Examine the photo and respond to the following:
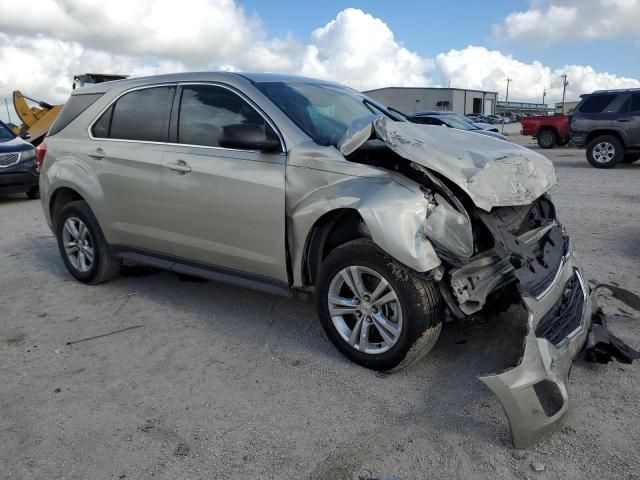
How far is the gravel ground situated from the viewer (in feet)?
8.75

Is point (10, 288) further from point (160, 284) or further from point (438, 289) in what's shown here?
point (438, 289)

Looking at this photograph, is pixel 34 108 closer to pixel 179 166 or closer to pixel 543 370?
pixel 179 166

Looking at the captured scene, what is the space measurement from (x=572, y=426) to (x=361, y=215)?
1.57m

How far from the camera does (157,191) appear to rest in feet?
14.6

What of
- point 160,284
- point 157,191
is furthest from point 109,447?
point 160,284

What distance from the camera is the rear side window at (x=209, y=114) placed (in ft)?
13.2

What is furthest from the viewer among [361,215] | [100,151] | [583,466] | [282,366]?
[100,151]

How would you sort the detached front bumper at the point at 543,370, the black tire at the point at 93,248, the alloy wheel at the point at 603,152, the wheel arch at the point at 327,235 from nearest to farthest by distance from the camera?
the detached front bumper at the point at 543,370 → the wheel arch at the point at 327,235 → the black tire at the point at 93,248 → the alloy wheel at the point at 603,152

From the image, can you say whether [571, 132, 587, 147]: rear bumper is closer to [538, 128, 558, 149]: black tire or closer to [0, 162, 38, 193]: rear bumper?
[538, 128, 558, 149]: black tire

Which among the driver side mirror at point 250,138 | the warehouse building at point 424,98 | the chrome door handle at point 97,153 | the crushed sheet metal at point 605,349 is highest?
the warehouse building at point 424,98

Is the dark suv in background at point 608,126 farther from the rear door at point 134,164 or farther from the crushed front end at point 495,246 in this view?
the rear door at point 134,164

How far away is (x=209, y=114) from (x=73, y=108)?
1934 millimetres

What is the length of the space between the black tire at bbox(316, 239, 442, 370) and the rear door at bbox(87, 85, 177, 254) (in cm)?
168

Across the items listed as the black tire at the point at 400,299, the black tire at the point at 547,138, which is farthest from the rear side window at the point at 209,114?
the black tire at the point at 547,138
